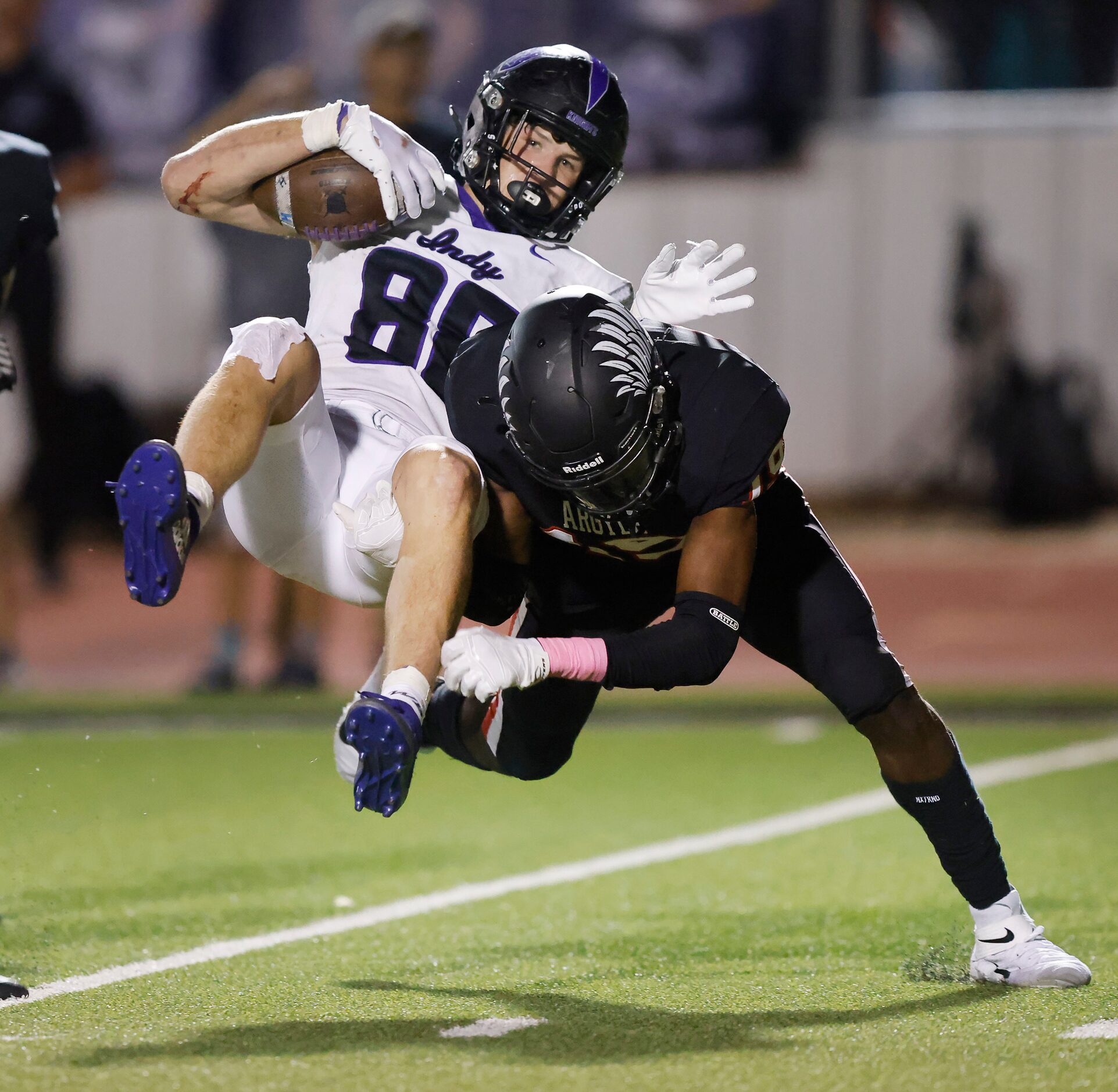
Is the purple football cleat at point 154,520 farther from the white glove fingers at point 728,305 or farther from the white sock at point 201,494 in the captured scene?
the white glove fingers at point 728,305

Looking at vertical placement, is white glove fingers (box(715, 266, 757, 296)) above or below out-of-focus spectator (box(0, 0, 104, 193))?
below

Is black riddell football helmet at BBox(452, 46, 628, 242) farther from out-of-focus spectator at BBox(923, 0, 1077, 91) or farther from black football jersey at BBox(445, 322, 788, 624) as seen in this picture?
out-of-focus spectator at BBox(923, 0, 1077, 91)

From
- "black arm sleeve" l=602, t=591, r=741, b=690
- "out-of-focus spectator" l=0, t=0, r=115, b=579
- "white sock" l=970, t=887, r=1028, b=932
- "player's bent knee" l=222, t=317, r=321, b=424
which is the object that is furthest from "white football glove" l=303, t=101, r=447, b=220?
"out-of-focus spectator" l=0, t=0, r=115, b=579

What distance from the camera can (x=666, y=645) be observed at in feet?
9.34

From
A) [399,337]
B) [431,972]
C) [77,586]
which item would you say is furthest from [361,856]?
[77,586]

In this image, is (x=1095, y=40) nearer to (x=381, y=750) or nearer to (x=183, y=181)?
(x=183, y=181)

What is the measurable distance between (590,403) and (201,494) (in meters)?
0.66

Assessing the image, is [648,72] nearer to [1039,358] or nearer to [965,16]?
[965,16]

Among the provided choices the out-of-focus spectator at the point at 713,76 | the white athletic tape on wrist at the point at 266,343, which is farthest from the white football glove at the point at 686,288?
the out-of-focus spectator at the point at 713,76

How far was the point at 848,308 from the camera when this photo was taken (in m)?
12.6

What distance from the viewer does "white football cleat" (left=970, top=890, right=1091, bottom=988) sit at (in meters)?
3.12

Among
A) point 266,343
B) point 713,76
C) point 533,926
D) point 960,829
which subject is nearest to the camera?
point 266,343

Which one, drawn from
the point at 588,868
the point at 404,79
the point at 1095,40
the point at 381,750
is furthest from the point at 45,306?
the point at 381,750

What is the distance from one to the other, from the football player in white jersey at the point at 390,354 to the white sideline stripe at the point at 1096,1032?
1.12 meters
